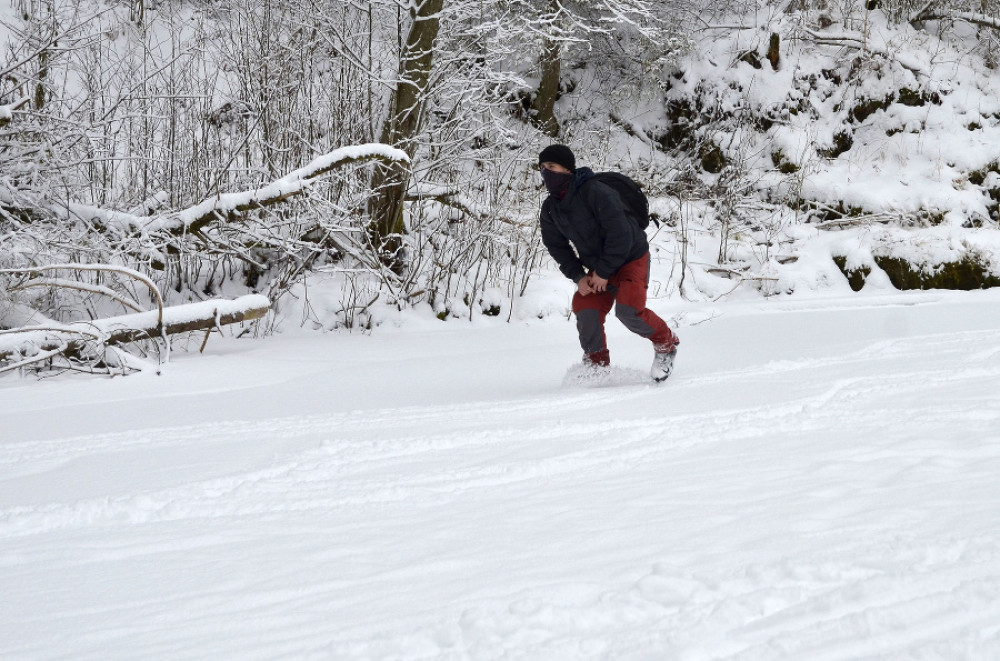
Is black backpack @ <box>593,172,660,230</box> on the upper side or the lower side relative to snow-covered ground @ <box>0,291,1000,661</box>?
upper

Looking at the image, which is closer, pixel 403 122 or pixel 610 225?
pixel 610 225

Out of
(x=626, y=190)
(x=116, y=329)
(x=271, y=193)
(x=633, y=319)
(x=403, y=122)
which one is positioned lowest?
(x=116, y=329)

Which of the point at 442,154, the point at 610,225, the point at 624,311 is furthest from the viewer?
the point at 442,154

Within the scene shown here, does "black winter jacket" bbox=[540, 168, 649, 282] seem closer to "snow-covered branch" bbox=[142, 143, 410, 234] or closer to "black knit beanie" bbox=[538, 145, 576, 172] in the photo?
"black knit beanie" bbox=[538, 145, 576, 172]

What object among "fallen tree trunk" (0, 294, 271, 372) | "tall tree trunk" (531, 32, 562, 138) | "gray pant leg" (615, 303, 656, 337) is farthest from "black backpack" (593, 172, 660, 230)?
"tall tree trunk" (531, 32, 562, 138)

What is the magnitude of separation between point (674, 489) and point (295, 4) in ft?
26.8

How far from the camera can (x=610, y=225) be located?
17.5 ft

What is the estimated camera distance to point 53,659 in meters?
2.06

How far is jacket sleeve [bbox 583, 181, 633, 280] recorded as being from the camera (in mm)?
5332

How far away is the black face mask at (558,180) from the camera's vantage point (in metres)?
5.45

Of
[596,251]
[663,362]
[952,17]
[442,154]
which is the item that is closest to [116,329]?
[596,251]

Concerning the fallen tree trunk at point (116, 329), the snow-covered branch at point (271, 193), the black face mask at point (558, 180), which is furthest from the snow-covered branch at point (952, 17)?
the fallen tree trunk at point (116, 329)

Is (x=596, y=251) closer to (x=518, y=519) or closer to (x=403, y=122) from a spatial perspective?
(x=518, y=519)

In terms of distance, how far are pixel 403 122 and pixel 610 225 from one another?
4457 millimetres
